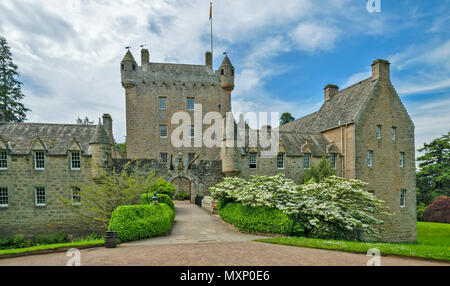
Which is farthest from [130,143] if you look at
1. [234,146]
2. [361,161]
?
[361,161]

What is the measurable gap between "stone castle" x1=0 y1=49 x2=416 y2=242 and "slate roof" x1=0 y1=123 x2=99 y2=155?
75 millimetres

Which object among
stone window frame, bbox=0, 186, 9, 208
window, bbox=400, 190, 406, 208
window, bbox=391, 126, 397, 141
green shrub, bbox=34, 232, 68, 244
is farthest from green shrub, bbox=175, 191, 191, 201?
window, bbox=391, 126, 397, 141

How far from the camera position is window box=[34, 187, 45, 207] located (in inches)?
816

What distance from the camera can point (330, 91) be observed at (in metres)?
31.8

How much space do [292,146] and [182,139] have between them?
14454 mm

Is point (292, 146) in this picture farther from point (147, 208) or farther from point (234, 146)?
point (147, 208)

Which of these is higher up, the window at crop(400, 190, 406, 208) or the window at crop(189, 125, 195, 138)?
the window at crop(189, 125, 195, 138)

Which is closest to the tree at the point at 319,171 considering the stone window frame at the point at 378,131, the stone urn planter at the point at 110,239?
the stone window frame at the point at 378,131

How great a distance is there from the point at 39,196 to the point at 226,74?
949 inches

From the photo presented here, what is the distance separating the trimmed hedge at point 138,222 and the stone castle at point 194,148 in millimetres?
10093

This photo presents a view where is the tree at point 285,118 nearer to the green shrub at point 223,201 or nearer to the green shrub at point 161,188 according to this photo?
the green shrub at point 161,188

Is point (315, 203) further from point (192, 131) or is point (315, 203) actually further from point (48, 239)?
point (192, 131)

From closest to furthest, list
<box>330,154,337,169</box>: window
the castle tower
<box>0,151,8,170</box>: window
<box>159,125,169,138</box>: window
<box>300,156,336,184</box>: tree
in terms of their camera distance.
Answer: <box>0,151,8,170</box>: window < <box>300,156,336,184</box>: tree < <box>330,154,337,169</box>: window < the castle tower < <box>159,125,169,138</box>: window

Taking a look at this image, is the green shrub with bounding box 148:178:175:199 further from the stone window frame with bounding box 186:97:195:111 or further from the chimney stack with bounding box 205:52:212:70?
the chimney stack with bounding box 205:52:212:70
